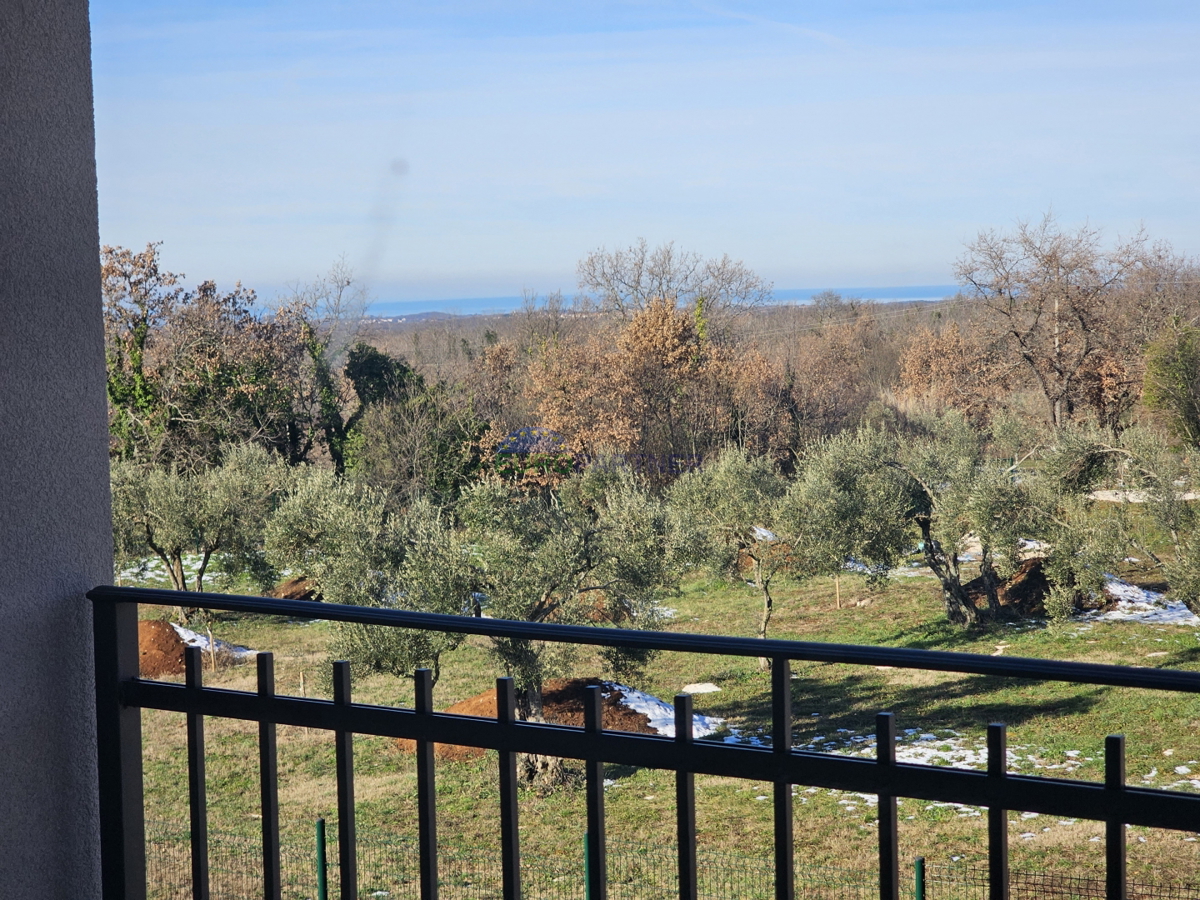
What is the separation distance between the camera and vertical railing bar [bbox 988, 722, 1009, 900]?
3.37 feet

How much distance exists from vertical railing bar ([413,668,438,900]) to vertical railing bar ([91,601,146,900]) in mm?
489

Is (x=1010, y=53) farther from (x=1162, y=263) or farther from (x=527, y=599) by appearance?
(x=527, y=599)

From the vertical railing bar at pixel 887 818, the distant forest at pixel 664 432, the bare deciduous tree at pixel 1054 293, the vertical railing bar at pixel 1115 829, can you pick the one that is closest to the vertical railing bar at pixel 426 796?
the vertical railing bar at pixel 887 818

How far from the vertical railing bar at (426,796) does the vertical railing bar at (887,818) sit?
0.56 m

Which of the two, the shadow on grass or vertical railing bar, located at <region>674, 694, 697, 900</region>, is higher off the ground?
vertical railing bar, located at <region>674, 694, 697, 900</region>

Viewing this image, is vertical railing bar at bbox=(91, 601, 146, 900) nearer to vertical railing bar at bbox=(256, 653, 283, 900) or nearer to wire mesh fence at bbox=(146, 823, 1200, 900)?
vertical railing bar at bbox=(256, 653, 283, 900)

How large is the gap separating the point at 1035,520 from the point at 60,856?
1696 cm

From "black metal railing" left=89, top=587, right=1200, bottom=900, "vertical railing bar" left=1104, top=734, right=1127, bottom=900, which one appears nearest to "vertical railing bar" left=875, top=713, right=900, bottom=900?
"black metal railing" left=89, top=587, right=1200, bottom=900

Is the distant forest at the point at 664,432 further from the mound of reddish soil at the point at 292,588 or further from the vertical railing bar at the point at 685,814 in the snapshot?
the vertical railing bar at the point at 685,814

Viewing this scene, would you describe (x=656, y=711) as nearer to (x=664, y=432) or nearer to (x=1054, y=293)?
(x=664, y=432)

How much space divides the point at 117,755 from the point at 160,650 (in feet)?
48.5

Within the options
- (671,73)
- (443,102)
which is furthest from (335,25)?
(671,73)

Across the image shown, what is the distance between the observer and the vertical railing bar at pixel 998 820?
1.03 meters

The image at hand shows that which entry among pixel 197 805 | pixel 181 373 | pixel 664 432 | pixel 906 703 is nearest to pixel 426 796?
pixel 197 805
